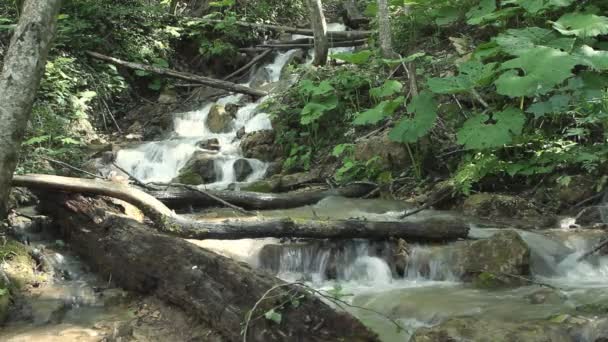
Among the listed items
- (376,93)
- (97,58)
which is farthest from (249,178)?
(97,58)

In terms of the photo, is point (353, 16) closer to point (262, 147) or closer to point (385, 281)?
point (262, 147)

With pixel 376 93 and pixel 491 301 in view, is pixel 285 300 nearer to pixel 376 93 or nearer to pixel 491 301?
pixel 491 301

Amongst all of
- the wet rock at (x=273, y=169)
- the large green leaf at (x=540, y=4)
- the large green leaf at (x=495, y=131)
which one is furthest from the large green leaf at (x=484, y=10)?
the wet rock at (x=273, y=169)

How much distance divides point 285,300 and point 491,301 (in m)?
2.02

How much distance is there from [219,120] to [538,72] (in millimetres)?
7895

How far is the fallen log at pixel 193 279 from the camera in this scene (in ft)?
10.1

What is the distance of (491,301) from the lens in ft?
14.0

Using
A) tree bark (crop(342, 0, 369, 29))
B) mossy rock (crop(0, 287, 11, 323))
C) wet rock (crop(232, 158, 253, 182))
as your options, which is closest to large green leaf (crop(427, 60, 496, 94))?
wet rock (crop(232, 158, 253, 182))

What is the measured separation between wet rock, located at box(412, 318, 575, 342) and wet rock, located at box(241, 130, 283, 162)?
22.6 feet

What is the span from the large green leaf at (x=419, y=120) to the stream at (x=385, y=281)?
1002mm

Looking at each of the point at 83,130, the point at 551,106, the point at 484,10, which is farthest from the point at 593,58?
the point at 83,130

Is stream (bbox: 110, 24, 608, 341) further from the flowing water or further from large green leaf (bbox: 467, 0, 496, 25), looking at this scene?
large green leaf (bbox: 467, 0, 496, 25)

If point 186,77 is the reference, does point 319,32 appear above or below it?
above

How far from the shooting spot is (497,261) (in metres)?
4.77
